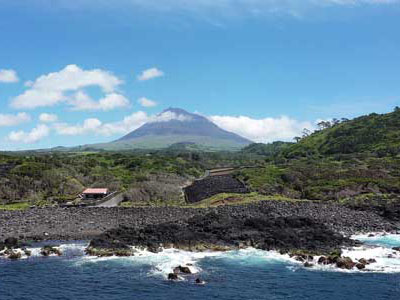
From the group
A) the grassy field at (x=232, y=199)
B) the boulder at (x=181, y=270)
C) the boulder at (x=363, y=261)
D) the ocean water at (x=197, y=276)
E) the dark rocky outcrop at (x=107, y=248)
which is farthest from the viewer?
the grassy field at (x=232, y=199)

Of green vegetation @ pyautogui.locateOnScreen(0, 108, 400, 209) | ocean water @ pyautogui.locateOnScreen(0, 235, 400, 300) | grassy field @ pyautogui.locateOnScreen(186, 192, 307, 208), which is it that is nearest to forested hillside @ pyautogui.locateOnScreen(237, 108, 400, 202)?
green vegetation @ pyautogui.locateOnScreen(0, 108, 400, 209)

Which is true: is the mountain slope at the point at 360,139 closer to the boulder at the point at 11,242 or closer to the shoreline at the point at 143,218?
the shoreline at the point at 143,218

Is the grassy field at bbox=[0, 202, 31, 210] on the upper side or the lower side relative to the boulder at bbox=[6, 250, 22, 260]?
upper

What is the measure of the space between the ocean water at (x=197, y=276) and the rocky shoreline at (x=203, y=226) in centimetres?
264

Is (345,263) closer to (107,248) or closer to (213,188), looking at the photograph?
(107,248)

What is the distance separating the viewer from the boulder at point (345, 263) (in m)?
39.1

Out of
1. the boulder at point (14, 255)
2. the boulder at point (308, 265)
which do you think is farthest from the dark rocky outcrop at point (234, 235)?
the boulder at point (14, 255)

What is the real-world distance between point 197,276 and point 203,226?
15.9 meters

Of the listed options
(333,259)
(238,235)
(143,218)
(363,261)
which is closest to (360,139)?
(143,218)

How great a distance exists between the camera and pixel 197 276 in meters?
37.0

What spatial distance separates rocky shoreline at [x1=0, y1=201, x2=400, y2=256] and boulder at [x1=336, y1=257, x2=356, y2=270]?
4240 mm

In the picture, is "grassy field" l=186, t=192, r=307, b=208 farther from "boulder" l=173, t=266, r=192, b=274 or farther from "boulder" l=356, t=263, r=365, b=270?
"boulder" l=173, t=266, r=192, b=274

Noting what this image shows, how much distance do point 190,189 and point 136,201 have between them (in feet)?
53.3

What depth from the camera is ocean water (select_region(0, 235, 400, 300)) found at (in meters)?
32.8
